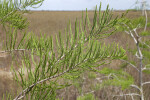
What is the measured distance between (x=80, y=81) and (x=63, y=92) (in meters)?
0.49

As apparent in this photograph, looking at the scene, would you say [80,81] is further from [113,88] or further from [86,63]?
[86,63]

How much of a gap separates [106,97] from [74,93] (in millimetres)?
724

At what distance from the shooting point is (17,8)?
2.90 ft

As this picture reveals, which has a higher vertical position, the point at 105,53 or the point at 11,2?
the point at 11,2

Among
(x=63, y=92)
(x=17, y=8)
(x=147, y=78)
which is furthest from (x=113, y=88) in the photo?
(x=17, y=8)

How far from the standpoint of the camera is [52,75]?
388 mm

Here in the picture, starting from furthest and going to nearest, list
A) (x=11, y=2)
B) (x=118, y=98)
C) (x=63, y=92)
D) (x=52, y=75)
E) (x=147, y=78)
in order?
(x=147, y=78) < (x=63, y=92) < (x=118, y=98) < (x=11, y=2) < (x=52, y=75)

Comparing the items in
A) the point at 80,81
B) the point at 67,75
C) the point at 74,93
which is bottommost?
the point at 74,93

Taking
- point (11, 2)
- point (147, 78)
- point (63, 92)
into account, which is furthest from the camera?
point (147, 78)

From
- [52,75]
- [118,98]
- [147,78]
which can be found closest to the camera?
[52,75]

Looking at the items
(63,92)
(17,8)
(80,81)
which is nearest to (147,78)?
(80,81)

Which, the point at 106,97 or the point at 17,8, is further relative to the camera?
the point at 106,97

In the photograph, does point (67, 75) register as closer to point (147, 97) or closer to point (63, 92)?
point (63, 92)

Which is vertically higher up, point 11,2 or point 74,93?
point 11,2
